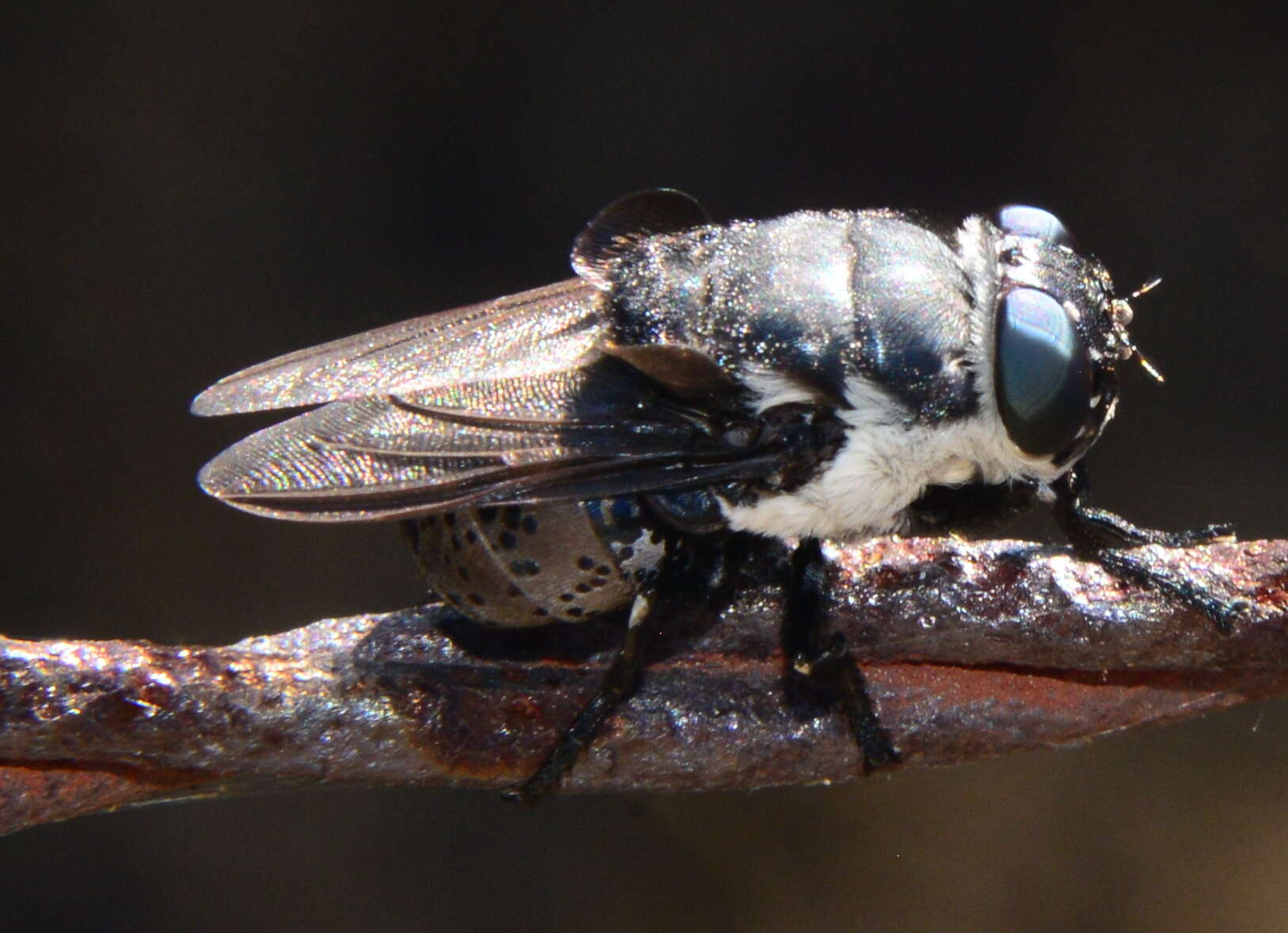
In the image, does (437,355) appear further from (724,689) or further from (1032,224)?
(1032,224)

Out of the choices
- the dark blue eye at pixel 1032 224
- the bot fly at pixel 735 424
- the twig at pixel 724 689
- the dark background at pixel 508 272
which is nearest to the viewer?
the twig at pixel 724 689

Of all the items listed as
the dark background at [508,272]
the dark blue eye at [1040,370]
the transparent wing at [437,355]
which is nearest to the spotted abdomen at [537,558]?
the transparent wing at [437,355]

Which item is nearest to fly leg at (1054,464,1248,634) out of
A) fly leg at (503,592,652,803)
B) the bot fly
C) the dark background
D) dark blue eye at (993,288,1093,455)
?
the bot fly

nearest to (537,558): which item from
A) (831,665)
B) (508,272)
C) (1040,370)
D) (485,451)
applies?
(485,451)

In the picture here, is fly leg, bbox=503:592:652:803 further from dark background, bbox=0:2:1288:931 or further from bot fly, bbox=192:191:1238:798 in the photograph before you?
dark background, bbox=0:2:1288:931

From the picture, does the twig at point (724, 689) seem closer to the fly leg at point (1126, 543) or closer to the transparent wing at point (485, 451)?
the fly leg at point (1126, 543)

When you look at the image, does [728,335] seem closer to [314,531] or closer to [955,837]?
[955,837]
